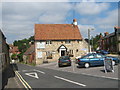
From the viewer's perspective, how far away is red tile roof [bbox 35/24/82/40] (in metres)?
37.9

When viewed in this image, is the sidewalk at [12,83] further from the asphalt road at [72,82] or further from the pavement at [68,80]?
the asphalt road at [72,82]

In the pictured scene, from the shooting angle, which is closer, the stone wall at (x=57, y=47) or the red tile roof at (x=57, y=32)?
the stone wall at (x=57, y=47)

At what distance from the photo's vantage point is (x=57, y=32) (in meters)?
39.6

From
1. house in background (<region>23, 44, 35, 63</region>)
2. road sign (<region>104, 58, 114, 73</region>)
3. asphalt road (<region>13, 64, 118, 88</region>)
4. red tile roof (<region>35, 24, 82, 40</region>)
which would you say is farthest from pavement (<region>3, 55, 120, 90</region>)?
house in background (<region>23, 44, 35, 63</region>)

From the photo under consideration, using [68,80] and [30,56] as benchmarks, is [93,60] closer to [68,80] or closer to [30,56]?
[68,80]

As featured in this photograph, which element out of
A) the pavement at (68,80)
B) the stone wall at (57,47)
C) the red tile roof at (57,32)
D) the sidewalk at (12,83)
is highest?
the red tile roof at (57,32)

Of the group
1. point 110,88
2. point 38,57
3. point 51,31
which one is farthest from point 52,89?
point 51,31

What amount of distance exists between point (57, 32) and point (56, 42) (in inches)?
119

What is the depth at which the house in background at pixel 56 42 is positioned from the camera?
36.8m

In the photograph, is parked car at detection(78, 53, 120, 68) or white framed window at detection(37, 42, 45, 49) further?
white framed window at detection(37, 42, 45, 49)

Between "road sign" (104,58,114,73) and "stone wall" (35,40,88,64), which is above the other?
"stone wall" (35,40,88,64)

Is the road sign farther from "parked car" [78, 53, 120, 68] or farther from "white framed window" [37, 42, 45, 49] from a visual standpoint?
"white framed window" [37, 42, 45, 49]

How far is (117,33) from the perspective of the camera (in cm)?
4519

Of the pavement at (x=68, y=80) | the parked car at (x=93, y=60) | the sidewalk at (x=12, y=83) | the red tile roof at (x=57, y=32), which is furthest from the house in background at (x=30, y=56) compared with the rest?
the sidewalk at (x=12, y=83)
